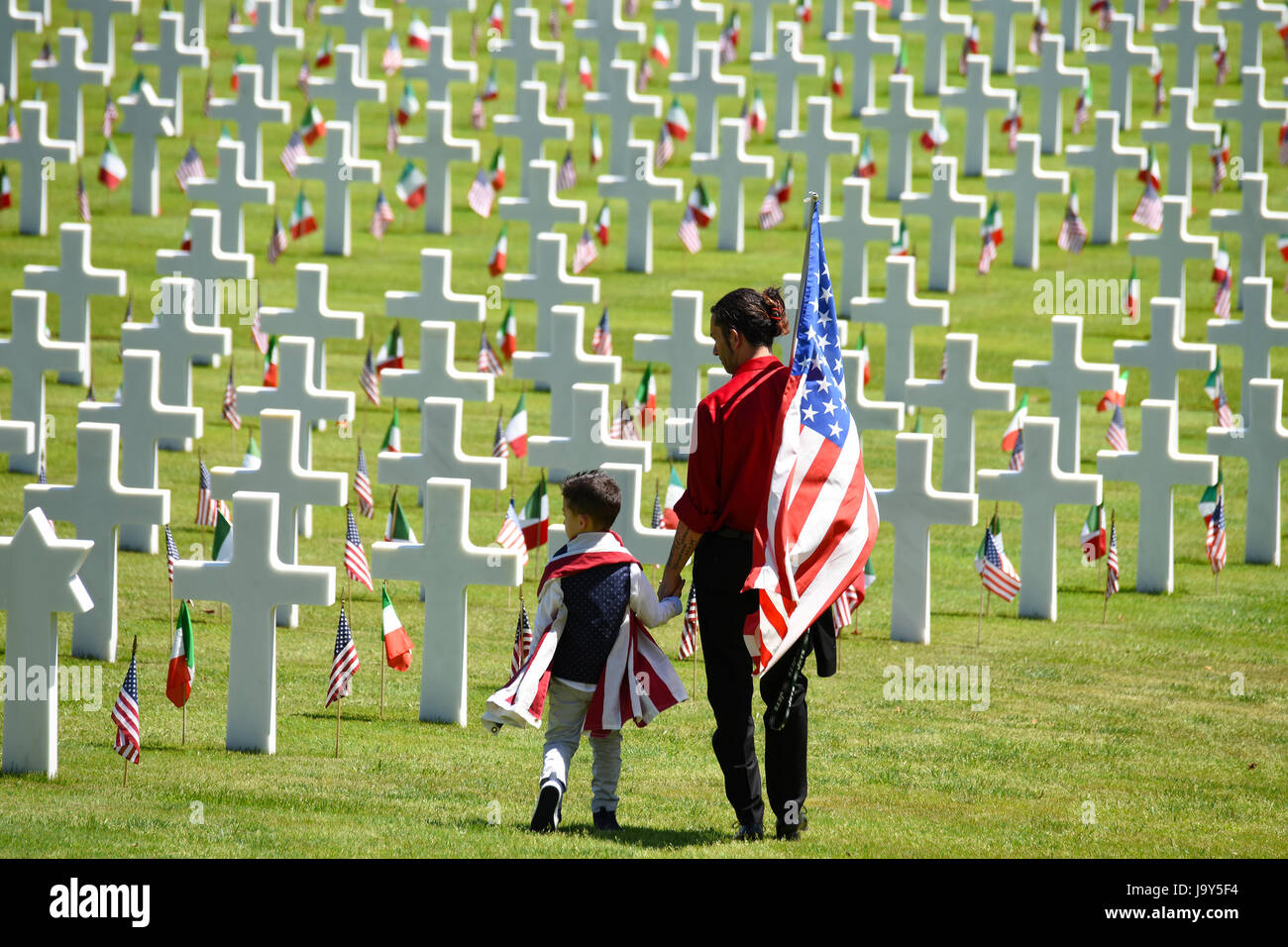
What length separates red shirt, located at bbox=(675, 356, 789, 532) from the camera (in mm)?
6617

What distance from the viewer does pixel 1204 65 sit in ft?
83.8

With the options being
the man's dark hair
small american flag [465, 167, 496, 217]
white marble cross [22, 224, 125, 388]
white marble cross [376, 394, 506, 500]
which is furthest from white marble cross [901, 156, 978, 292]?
the man's dark hair

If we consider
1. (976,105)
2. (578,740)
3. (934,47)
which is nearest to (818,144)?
(976,105)

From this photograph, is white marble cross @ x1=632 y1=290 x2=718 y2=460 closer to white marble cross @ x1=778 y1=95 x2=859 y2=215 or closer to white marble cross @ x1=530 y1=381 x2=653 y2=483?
white marble cross @ x1=530 y1=381 x2=653 y2=483

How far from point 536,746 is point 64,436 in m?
6.76

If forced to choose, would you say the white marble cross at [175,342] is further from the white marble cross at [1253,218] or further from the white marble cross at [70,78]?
the white marble cross at [1253,218]

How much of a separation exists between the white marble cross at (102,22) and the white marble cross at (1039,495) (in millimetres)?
15198

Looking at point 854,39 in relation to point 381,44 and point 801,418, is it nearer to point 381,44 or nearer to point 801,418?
point 381,44

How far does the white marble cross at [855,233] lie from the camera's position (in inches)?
664

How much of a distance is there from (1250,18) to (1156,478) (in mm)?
14101

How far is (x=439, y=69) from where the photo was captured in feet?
70.9

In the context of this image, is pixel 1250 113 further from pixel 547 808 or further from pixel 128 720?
pixel 128 720

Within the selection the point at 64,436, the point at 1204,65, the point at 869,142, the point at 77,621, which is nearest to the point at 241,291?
the point at 64,436

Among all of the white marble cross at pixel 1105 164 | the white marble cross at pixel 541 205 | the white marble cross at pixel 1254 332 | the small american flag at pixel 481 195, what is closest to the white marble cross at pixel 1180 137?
the white marble cross at pixel 1105 164
